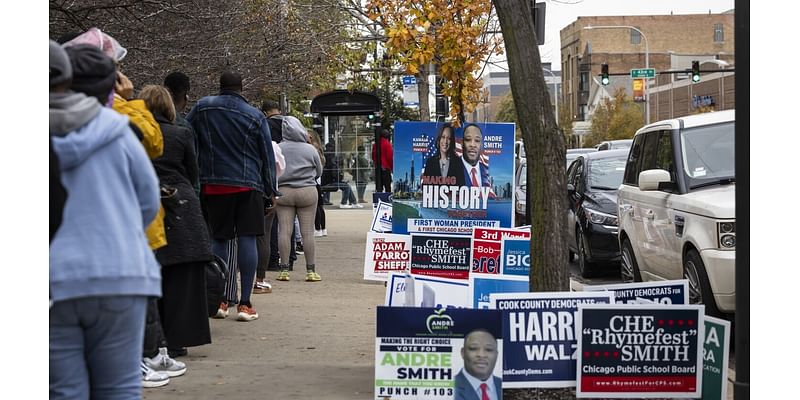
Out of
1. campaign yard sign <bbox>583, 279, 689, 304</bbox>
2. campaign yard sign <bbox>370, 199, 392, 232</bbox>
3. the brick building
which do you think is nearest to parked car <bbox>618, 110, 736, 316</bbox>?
campaign yard sign <bbox>583, 279, 689, 304</bbox>

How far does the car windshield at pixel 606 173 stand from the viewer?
15867 mm

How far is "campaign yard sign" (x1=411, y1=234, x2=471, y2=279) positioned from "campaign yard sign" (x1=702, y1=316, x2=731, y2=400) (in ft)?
12.8

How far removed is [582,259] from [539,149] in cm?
843

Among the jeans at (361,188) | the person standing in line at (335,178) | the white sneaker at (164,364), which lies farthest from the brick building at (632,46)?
the white sneaker at (164,364)

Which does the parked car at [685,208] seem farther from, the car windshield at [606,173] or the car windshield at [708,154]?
the car windshield at [606,173]

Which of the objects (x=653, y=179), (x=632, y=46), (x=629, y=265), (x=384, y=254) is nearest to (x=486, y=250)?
(x=384, y=254)

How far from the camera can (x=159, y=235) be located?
5762mm

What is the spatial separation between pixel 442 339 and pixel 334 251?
12.1 m

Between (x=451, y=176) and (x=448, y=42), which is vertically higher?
(x=448, y=42)

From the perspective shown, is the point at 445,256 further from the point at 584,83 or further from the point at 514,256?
the point at 584,83

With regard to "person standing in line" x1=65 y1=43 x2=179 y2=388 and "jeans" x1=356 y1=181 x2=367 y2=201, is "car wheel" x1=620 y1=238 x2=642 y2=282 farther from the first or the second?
"jeans" x1=356 y1=181 x2=367 y2=201

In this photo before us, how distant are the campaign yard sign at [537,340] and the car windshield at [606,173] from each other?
9.56 metres

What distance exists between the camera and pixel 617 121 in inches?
3034
